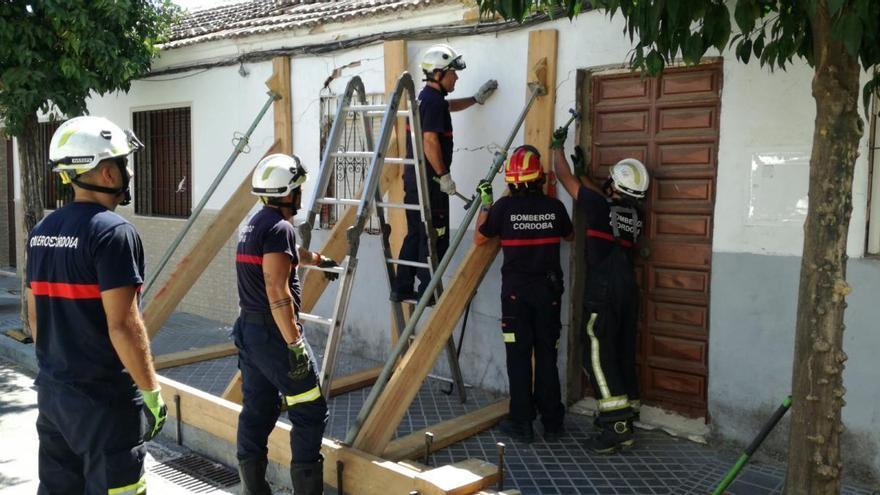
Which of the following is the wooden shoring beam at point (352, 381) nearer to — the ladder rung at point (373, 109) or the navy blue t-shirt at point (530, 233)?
the navy blue t-shirt at point (530, 233)

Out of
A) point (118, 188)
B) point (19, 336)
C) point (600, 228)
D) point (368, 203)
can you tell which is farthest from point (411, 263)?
point (19, 336)

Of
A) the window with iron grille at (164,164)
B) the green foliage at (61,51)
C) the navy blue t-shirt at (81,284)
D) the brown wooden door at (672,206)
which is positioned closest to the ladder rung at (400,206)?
the brown wooden door at (672,206)

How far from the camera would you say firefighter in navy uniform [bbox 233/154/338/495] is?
13.4ft

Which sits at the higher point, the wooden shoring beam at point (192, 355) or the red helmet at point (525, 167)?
the red helmet at point (525, 167)

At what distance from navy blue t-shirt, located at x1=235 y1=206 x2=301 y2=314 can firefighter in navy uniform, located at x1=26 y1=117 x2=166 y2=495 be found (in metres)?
0.85

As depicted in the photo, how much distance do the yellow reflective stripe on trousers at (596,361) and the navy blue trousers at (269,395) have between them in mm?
1820

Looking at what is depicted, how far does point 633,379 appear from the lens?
5.23 metres

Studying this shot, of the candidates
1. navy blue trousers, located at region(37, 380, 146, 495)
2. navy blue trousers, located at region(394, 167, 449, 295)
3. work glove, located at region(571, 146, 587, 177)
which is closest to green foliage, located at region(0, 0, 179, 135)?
navy blue trousers, located at region(394, 167, 449, 295)

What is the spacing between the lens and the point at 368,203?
500 cm

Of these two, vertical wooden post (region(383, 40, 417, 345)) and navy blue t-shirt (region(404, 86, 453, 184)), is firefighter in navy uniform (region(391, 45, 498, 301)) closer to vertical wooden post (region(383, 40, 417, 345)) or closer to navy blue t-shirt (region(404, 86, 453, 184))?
navy blue t-shirt (region(404, 86, 453, 184))

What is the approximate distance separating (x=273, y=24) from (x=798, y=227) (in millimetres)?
5898

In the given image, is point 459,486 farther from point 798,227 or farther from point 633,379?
point 798,227

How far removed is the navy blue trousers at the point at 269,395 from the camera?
13.7 feet

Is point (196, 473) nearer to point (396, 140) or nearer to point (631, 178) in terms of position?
point (396, 140)
